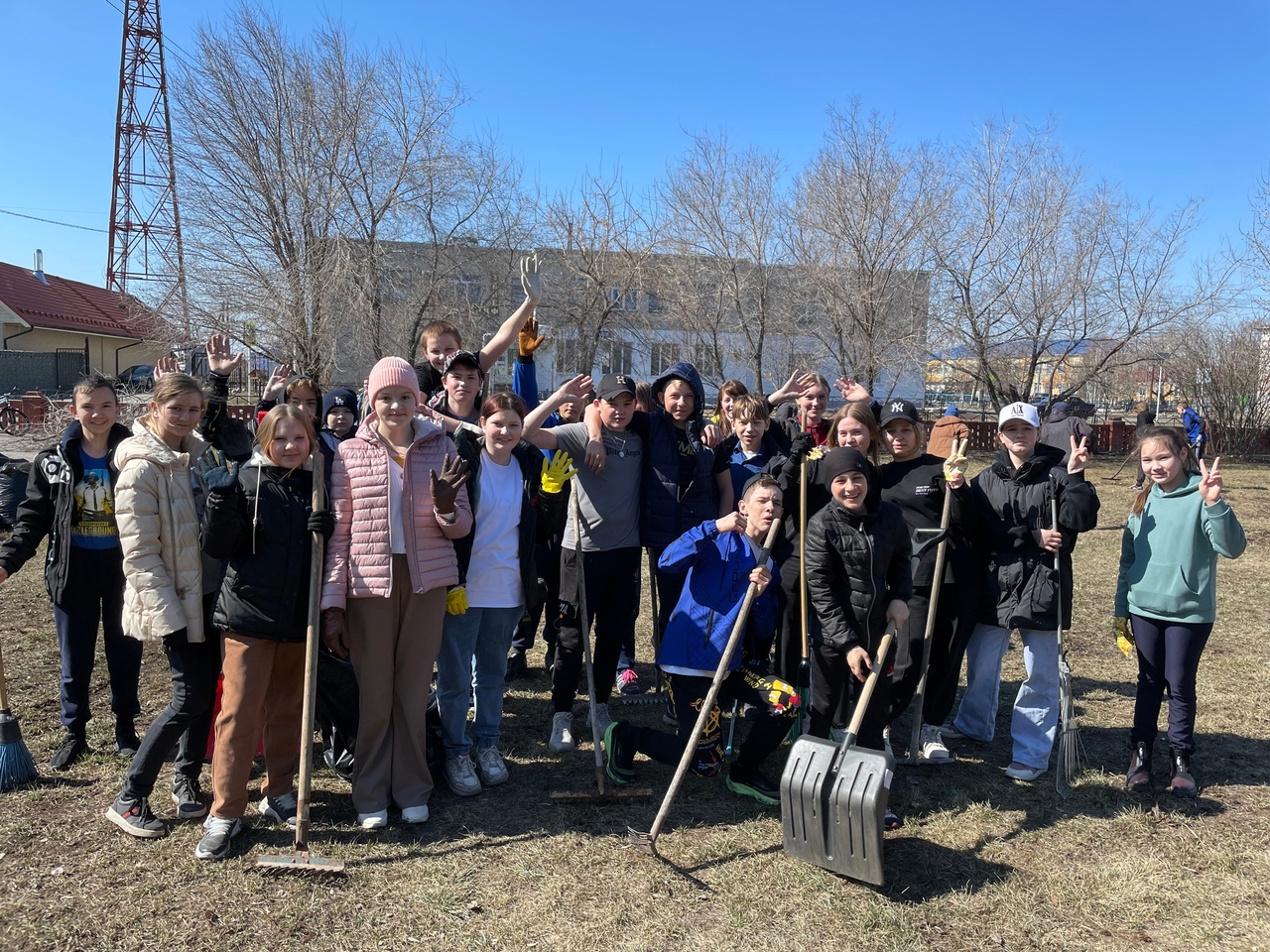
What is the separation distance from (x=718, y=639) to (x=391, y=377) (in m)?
2.00

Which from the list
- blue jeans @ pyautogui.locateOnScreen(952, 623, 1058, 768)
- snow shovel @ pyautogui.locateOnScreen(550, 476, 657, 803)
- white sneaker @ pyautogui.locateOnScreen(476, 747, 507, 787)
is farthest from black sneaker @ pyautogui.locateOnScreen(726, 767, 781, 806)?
blue jeans @ pyautogui.locateOnScreen(952, 623, 1058, 768)

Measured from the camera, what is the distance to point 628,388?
16.3 ft

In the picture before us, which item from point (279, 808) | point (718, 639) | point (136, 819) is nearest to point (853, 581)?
point (718, 639)

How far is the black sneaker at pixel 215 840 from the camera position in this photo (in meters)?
3.57

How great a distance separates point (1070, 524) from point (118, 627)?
5.04 meters

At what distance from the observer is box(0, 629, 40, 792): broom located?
415 centimetres

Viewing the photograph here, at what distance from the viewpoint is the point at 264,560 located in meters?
3.59

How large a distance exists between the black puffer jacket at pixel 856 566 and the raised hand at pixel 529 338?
86.5 inches

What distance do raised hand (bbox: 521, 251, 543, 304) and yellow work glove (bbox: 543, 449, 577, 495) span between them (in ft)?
3.31

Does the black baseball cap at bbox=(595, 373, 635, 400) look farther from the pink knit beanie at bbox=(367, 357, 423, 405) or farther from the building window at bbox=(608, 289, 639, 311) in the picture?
the building window at bbox=(608, 289, 639, 311)

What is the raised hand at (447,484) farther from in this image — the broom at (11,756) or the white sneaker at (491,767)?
the broom at (11,756)

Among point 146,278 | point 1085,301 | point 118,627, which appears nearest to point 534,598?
point 118,627

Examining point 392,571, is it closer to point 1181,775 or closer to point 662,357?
point 1181,775

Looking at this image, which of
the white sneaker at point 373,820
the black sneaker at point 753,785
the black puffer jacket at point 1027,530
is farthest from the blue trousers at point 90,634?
the black puffer jacket at point 1027,530
